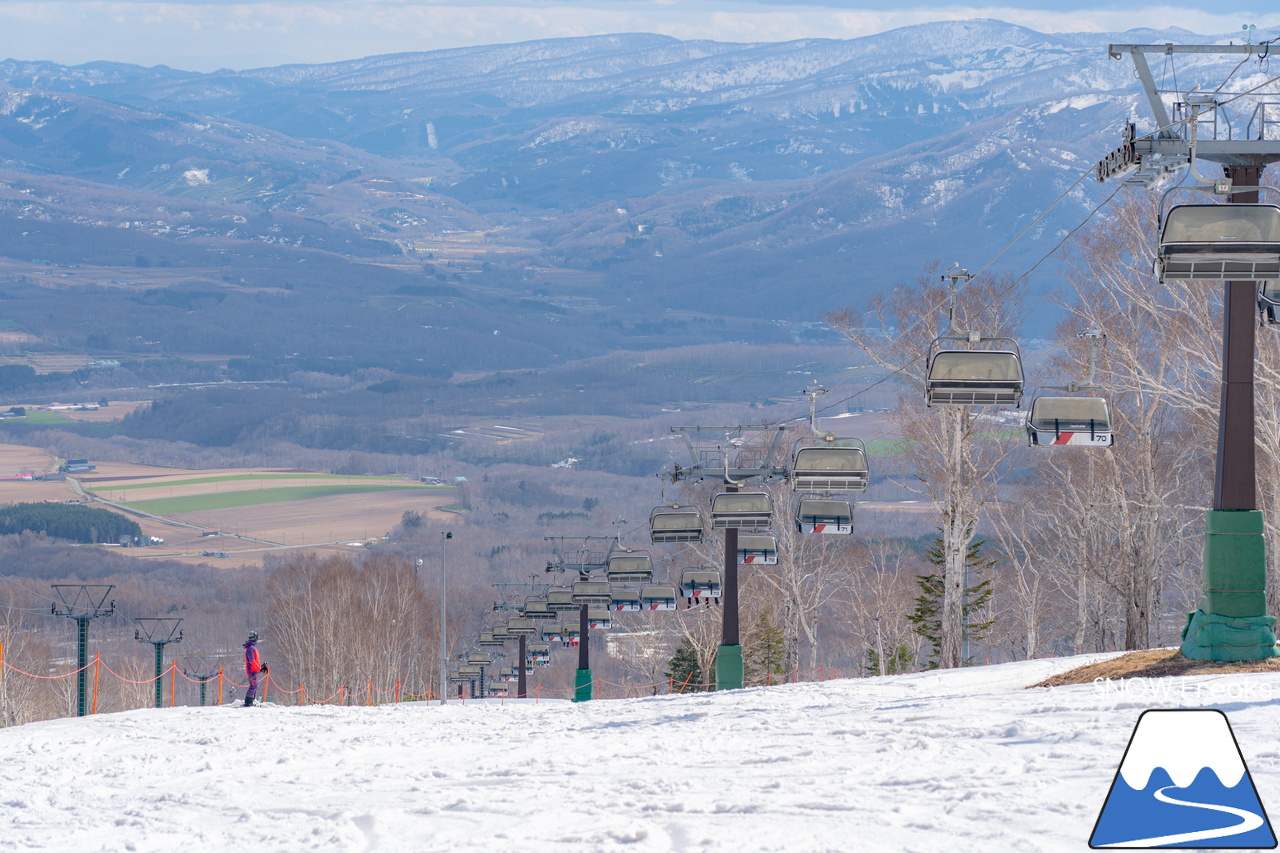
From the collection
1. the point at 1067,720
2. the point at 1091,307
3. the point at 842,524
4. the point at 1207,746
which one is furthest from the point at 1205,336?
the point at 1207,746

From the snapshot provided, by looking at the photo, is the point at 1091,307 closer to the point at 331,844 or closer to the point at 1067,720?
the point at 1067,720

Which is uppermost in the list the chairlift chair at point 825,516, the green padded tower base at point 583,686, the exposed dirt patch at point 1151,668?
the chairlift chair at point 825,516

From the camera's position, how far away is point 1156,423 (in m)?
41.2

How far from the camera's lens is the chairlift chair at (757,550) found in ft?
103

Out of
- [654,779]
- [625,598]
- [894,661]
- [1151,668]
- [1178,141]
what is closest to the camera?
[654,779]

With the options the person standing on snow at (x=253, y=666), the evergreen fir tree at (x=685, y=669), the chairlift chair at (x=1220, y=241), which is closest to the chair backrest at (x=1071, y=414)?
the chairlift chair at (x=1220, y=241)

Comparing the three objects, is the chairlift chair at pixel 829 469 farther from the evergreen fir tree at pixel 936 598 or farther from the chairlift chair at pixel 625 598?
the evergreen fir tree at pixel 936 598

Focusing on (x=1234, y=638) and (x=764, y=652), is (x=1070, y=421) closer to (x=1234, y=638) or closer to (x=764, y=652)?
(x=1234, y=638)

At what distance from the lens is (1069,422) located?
53.7ft

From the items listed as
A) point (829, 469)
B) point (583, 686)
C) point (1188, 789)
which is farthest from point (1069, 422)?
point (583, 686)

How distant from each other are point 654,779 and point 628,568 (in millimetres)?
22406

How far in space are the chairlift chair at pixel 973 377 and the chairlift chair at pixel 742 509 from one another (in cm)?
1141

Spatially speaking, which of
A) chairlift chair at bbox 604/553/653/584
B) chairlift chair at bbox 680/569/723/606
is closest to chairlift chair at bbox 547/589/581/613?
chairlift chair at bbox 604/553/653/584

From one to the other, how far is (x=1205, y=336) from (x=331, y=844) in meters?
24.1
